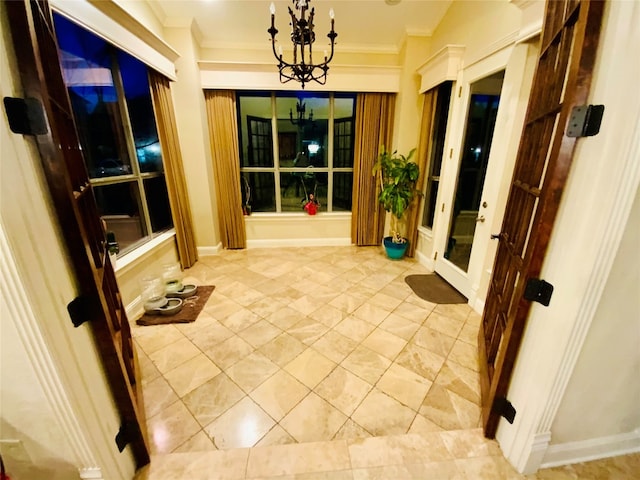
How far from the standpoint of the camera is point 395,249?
12.8 feet

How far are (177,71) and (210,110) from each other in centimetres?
57

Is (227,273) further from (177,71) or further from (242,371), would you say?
(177,71)

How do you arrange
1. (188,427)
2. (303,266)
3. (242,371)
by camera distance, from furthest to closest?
(303,266) → (242,371) → (188,427)

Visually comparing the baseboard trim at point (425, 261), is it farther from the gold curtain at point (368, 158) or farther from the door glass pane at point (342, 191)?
the door glass pane at point (342, 191)

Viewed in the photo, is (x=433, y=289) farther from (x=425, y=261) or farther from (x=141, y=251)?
(x=141, y=251)

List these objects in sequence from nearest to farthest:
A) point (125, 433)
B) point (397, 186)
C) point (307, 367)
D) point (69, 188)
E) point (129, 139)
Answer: point (69, 188)
point (125, 433)
point (307, 367)
point (129, 139)
point (397, 186)

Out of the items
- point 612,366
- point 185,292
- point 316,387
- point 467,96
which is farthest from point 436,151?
point 185,292

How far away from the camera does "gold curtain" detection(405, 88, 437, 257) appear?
11.2 ft

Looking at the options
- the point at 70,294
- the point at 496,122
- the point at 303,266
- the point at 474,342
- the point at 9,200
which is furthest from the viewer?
the point at 303,266

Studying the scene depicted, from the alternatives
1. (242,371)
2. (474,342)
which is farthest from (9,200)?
(474,342)

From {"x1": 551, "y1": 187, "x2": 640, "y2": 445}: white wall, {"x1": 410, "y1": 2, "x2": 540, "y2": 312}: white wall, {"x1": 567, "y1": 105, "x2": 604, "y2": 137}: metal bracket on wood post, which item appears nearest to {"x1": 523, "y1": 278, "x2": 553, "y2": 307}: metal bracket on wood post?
{"x1": 551, "y1": 187, "x2": 640, "y2": 445}: white wall

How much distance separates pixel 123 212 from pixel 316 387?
279cm

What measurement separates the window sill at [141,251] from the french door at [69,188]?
1098 millimetres

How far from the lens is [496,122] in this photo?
93.4 inches
